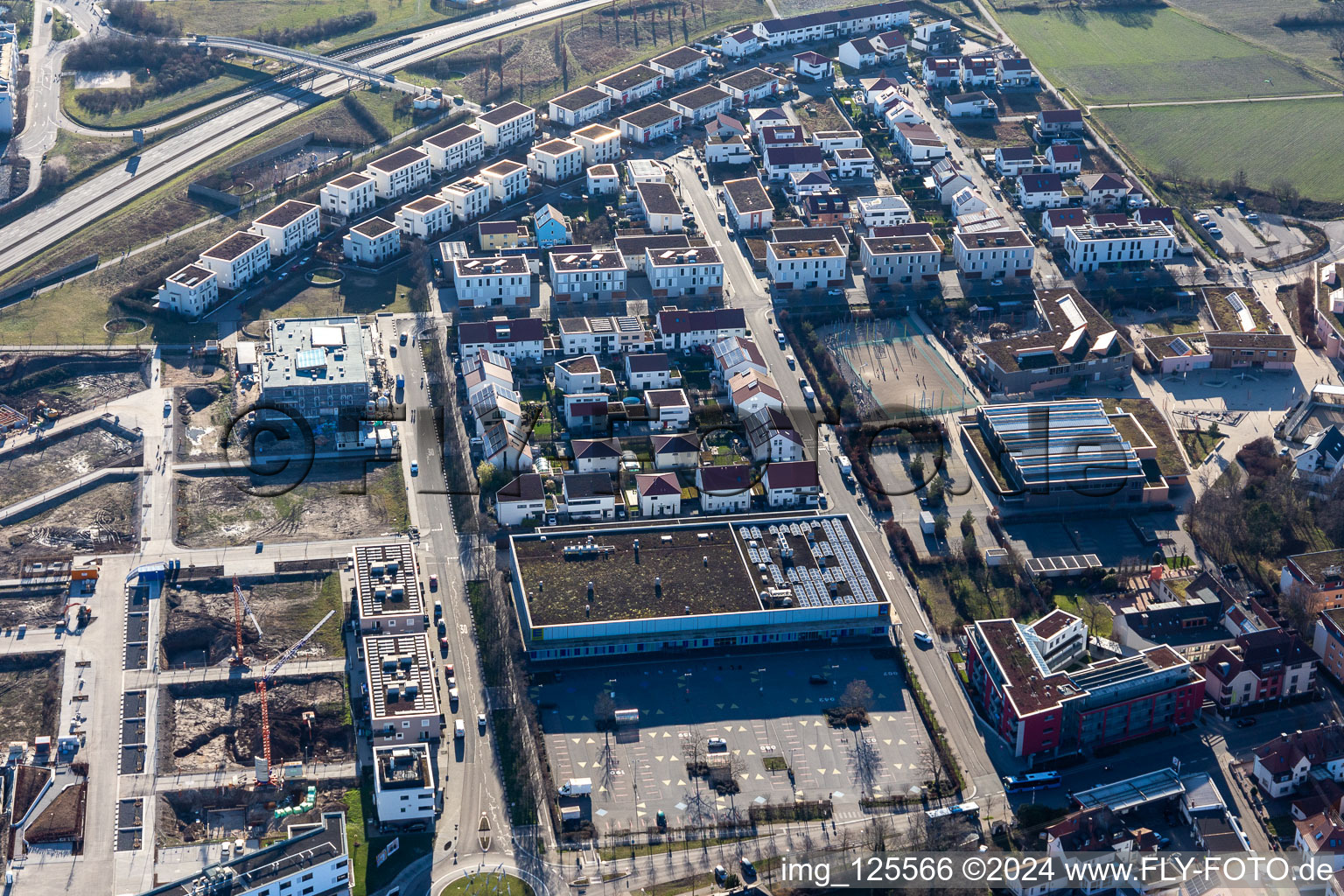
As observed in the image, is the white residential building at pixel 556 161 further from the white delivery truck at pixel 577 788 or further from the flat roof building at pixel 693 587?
the white delivery truck at pixel 577 788

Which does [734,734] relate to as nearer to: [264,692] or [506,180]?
[264,692]

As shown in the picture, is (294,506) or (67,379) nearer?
(294,506)

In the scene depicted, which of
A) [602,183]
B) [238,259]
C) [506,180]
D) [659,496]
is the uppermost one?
[506,180]

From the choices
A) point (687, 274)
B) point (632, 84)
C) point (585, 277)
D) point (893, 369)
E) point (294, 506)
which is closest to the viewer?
point (294, 506)

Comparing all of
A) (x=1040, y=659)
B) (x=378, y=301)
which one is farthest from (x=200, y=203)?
(x=1040, y=659)

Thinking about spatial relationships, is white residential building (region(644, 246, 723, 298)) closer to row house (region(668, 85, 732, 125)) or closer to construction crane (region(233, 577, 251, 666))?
row house (region(668, 85, 732, 125))

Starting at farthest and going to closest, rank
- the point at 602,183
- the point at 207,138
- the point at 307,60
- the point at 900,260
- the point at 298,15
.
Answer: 1. the point at 298,15
2. the point at 307,60
3. the point at 207,138
4. the point at 602,183
5. the point at 900,260

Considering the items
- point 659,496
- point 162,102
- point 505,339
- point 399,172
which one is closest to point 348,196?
point 399,172

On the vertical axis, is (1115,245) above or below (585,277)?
below
